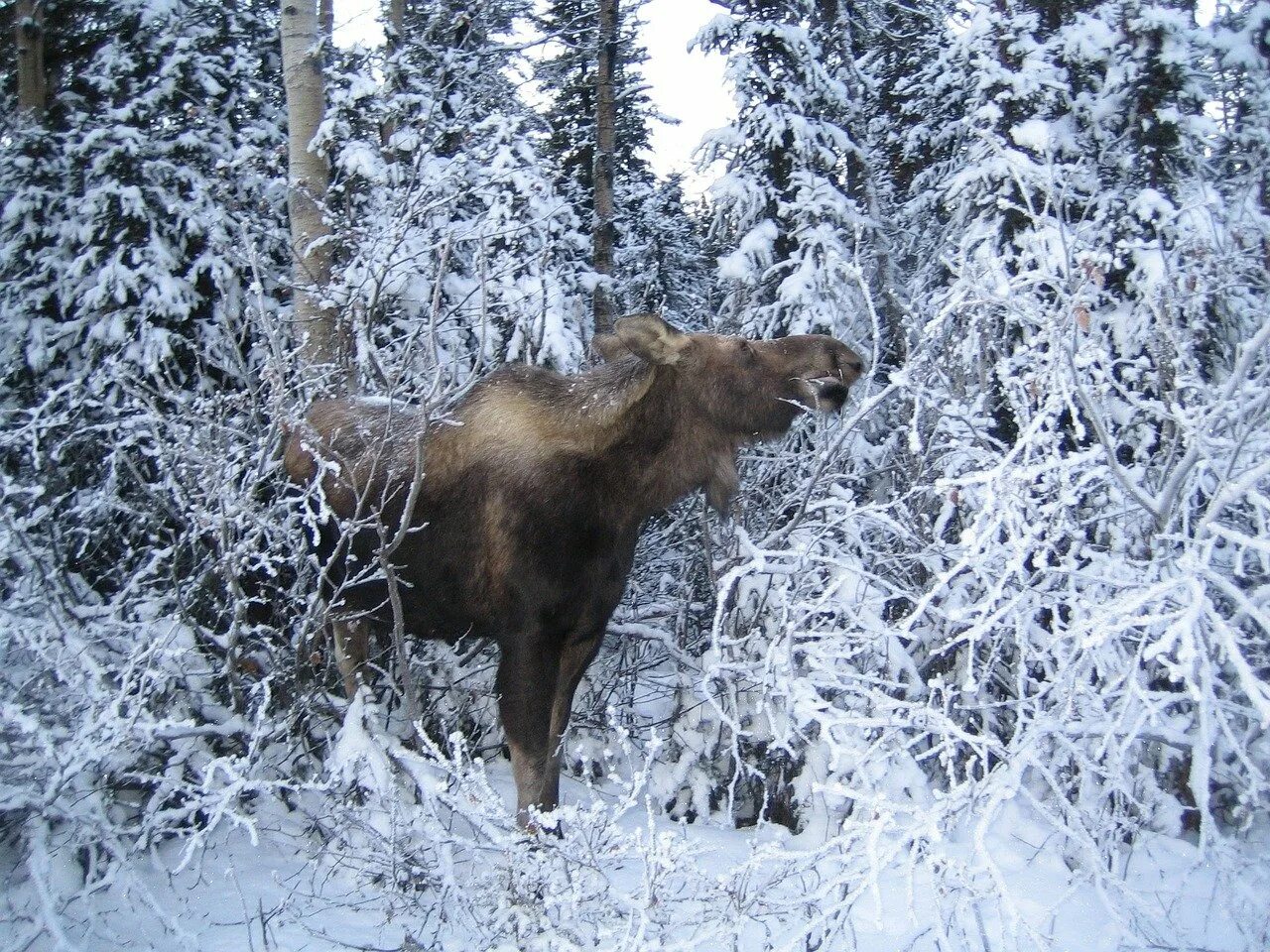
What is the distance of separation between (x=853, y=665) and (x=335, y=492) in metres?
2.85

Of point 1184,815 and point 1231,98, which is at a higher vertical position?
point 1231,98

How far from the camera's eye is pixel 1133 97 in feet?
27.3

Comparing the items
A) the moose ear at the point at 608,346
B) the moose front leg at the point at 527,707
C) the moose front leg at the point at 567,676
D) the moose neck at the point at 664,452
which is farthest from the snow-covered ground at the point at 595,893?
the moose ear at the point at 608,346

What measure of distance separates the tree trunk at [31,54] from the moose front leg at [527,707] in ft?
25.9

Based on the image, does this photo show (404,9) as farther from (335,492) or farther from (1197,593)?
(1197,593)

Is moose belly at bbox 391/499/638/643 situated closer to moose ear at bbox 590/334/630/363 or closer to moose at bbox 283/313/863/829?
moose at bbox 283/313/863/829

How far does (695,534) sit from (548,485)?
2430 mm

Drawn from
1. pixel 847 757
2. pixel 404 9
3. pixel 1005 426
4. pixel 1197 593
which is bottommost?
pixel 847 757

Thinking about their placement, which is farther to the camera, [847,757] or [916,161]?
→ [916,161]

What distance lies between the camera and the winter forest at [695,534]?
10.8 feet

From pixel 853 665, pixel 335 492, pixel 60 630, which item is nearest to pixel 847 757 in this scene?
pixel 853 665

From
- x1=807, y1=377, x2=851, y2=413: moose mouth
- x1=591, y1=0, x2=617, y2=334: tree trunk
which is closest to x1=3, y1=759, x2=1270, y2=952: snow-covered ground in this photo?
x1=807, y1=377, x2=851, y2=413: moose mouth

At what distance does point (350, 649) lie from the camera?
5.09 metres

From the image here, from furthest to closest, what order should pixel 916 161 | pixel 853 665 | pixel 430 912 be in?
pixel 916 161
pixel 853 665
pixel 430 912
